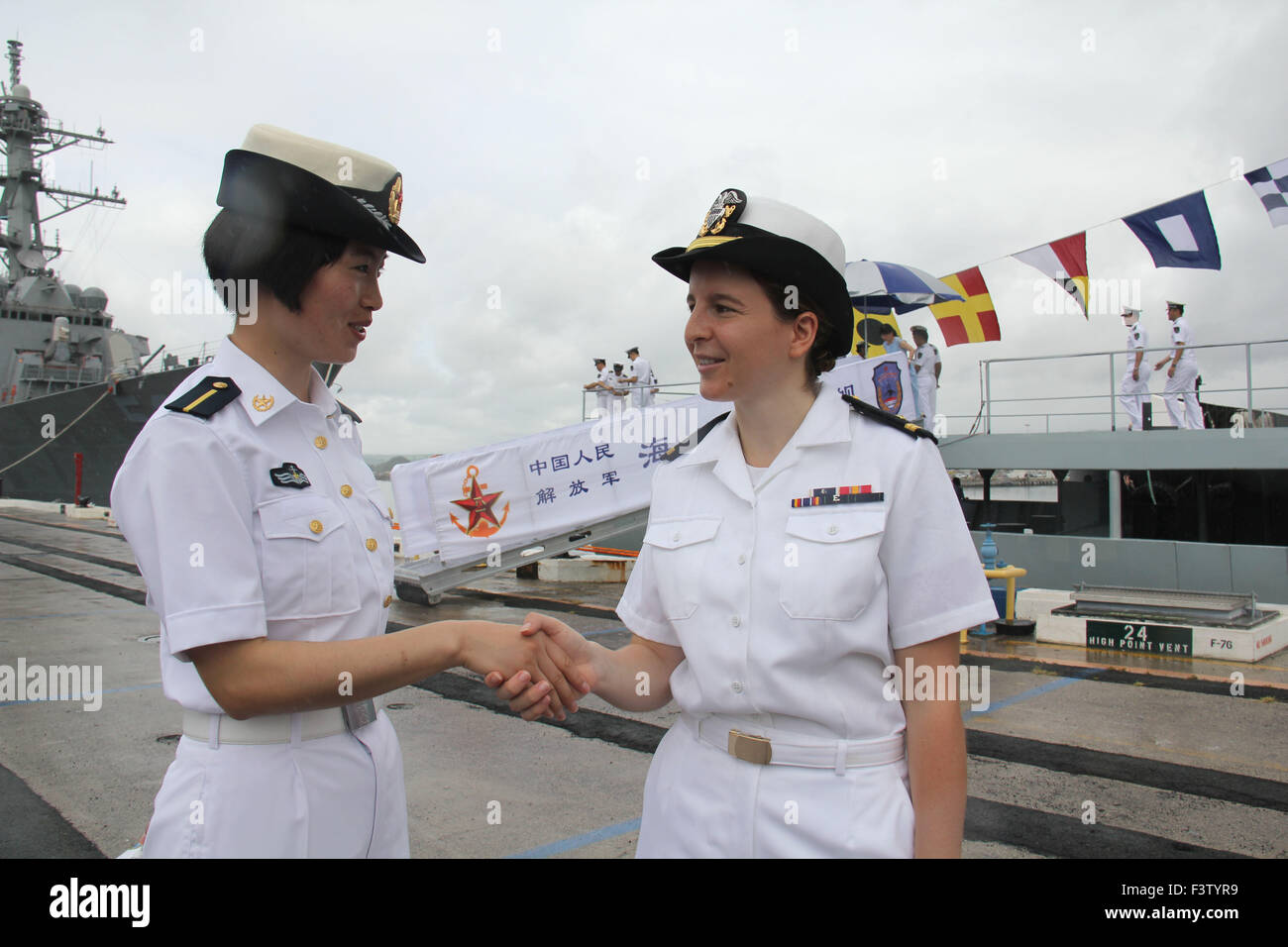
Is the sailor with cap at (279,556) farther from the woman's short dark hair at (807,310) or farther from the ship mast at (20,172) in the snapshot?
the ship mast at (20,172)

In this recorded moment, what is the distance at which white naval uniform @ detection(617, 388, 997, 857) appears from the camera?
1578 mm

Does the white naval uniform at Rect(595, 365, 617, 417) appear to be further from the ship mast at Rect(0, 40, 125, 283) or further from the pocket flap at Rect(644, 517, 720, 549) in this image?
the ship mast at Rect(0, 40, 125, 283)

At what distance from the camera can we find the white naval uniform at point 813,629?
158 cm

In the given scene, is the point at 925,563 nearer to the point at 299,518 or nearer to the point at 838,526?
the point at 838,526

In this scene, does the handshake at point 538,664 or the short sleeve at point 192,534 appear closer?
the short sleeve at point 192,534

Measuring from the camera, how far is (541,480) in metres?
10.8

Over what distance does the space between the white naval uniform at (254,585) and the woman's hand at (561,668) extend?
0.30 meters

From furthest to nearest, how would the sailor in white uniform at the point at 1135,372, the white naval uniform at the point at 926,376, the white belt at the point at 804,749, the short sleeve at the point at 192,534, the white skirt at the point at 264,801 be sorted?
the white naval uniform at the point at 926,376
the sailor in white uniform at the point at 1135,372
the white belt at the point at 804,749
the white skirt at the point at 264,801
the short sleeve at the point at 192,534

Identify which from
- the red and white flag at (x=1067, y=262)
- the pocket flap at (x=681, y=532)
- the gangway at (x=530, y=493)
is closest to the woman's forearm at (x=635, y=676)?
the pocket flap at (x=681, y=532)

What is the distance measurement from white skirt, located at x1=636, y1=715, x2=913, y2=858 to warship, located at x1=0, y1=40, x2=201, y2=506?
29.1 m

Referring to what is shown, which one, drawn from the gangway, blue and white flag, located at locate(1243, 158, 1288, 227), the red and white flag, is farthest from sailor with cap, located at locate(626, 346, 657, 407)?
blue and white flag, located at locate(1243, 158, 1288, 227)

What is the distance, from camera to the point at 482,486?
10438mm

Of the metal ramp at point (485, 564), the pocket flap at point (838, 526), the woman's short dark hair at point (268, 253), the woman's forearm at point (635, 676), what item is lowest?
the metal ramp at point (485, 564)
